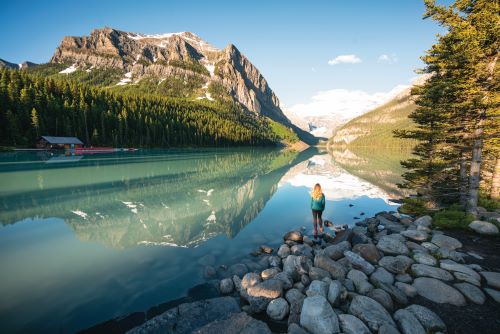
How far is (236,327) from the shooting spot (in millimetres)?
6164

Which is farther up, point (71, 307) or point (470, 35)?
point (470, 35)

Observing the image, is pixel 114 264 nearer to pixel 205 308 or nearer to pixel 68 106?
pixel 205 308

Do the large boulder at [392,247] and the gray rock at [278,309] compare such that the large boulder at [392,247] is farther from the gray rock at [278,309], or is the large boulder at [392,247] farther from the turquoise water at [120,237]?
the gray rock at [278,309]

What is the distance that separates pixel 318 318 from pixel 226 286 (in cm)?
380

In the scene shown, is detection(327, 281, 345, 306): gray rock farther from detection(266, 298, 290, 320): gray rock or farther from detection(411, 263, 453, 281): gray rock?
detection(411, 263, 453, 281): gray rock

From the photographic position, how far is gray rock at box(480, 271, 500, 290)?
778 centimetres

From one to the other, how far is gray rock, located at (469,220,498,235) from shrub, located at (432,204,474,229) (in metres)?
0.48

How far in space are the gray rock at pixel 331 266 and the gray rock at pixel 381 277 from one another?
3.29 feet

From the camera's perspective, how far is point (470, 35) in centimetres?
1257

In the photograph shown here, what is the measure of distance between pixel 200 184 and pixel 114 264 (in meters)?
21.2

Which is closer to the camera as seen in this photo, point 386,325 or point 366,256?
point 386,325

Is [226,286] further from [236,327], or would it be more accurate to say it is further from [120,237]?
[120,237]

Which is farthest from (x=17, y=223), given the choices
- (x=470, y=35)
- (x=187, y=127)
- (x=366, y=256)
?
(x=187, y=127)

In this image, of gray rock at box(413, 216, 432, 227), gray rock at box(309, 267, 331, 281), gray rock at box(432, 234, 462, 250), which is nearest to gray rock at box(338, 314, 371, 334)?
gray rock at box(309, 267, 331, 281)
